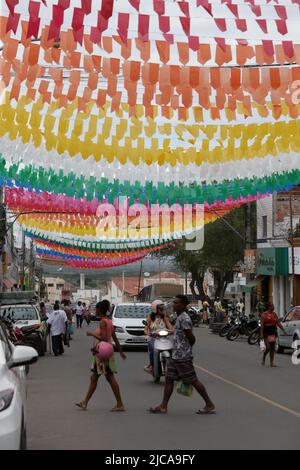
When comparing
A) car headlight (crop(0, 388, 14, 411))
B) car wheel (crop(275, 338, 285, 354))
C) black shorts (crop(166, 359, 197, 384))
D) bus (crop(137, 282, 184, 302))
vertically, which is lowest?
car wheel (crop(275, 338, 285, 354))

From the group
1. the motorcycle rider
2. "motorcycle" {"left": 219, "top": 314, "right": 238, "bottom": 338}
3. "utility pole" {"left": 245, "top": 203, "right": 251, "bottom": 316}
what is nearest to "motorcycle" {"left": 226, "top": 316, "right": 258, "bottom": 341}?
"motorcycle" {"left": 219, "top": 314, "right": 238, "bottom": 338}

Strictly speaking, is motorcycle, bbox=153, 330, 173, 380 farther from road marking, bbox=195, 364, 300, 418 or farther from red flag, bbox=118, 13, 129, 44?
red flag, bbox=118, 13, 129, 44

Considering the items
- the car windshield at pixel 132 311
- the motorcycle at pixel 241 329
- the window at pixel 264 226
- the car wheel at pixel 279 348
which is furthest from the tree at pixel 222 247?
the car windshield at pixel 132 311

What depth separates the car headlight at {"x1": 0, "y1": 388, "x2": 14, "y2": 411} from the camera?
8266 millimetres

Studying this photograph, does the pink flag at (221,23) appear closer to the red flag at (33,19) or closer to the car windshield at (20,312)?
the red flag at (33,19)

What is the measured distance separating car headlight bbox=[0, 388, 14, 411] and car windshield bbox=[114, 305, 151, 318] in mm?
24971

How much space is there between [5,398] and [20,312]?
2223 centimetres

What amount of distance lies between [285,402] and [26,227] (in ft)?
114

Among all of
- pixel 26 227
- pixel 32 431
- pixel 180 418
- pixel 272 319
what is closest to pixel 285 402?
pixel 180 418

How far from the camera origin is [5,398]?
27.4 ft

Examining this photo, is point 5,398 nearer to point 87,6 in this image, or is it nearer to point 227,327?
point 87,6

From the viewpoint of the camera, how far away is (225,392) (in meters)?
18.5

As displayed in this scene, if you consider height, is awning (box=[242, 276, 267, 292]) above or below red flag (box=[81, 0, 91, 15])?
below
